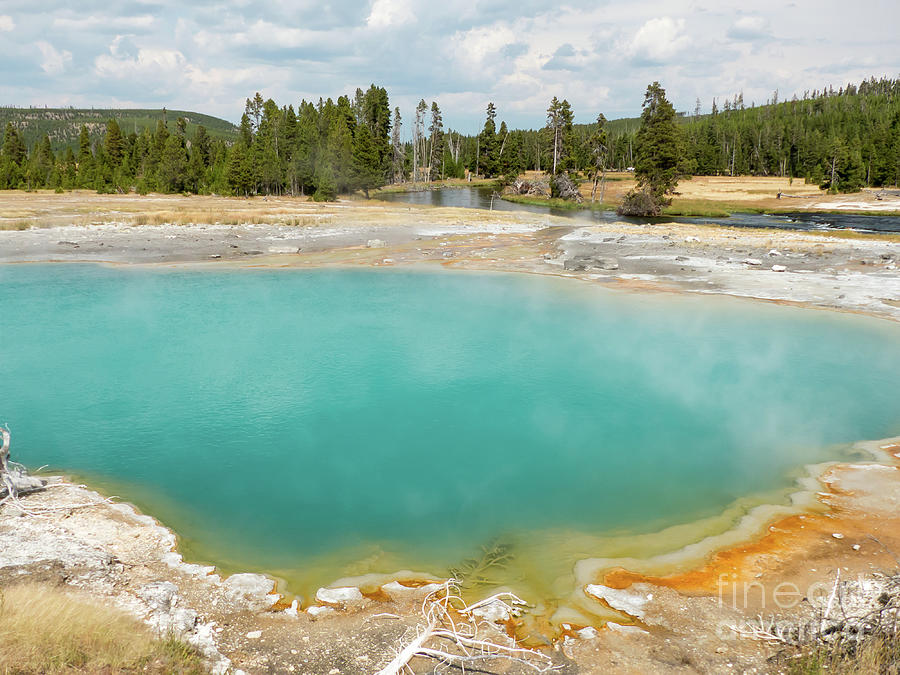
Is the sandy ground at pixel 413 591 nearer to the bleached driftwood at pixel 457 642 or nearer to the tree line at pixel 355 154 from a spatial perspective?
the bleached driftwood at pixel 457 642

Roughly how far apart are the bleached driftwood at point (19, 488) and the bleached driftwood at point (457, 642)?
6.06m

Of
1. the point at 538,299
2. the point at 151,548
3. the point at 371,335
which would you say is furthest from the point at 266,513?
the point at 538,299

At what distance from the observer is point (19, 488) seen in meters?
9.63

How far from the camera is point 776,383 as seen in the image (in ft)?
53.5

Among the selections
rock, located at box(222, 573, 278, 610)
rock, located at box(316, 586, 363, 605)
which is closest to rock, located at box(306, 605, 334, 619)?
rock, located at box(316, 586, 363, 605)

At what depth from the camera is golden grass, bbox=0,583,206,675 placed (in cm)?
512

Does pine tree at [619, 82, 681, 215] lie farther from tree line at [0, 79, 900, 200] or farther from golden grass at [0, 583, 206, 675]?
golden grass at [0, 583, 206, 675]

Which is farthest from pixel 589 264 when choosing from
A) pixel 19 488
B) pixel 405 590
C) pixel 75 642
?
pixel 75 642

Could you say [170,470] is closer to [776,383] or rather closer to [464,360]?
[464,360]

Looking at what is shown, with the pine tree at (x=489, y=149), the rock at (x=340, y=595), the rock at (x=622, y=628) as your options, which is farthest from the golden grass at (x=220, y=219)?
the pine tree at (x=489, y=149)

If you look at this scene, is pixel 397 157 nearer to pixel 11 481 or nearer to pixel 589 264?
pixel 589 264

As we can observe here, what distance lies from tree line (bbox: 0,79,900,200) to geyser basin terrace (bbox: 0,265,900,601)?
47.1 metres

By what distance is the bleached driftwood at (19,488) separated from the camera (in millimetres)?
9180

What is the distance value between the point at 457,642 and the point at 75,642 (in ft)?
12.1
